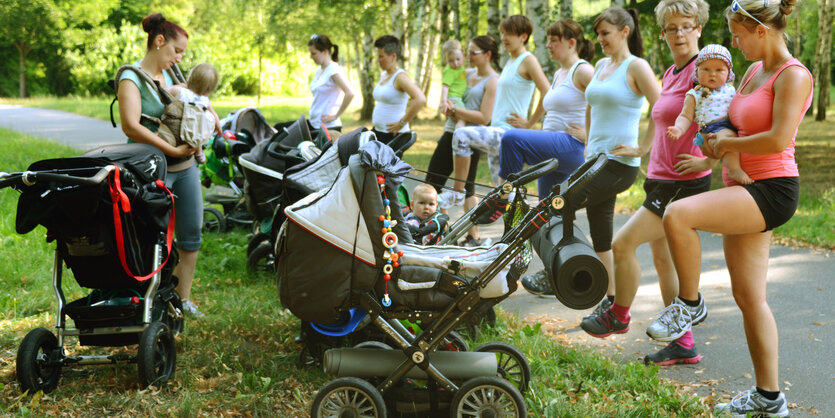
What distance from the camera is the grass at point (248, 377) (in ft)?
12.4

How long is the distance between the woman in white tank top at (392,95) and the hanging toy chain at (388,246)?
3766mm

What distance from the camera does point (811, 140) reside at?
1736 centimetres

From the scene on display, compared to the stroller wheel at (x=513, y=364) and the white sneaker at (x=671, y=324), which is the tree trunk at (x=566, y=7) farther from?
the stroller wheel at (x=513, y=364)

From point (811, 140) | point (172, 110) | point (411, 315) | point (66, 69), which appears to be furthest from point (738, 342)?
point (66, 69)

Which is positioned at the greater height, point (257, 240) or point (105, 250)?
point (105, 250)

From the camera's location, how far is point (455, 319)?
3.40m

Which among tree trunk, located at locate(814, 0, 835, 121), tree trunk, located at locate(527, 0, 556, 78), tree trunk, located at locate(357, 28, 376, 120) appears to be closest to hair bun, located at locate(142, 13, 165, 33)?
tree trunk, located at locate(527, 0, 556, 78)

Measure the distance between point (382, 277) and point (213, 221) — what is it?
17.3 feet

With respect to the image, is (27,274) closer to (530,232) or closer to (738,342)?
(530,232)

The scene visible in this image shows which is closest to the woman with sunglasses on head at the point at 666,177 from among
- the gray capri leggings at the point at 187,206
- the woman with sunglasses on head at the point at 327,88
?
the gray capri leggings at the point at 187,206

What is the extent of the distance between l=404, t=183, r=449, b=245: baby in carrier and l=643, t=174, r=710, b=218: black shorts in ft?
4.28

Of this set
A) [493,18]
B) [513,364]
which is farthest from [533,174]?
[493,18]

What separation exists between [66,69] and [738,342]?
45.6 meters

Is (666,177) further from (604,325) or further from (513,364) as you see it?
(513,364)
